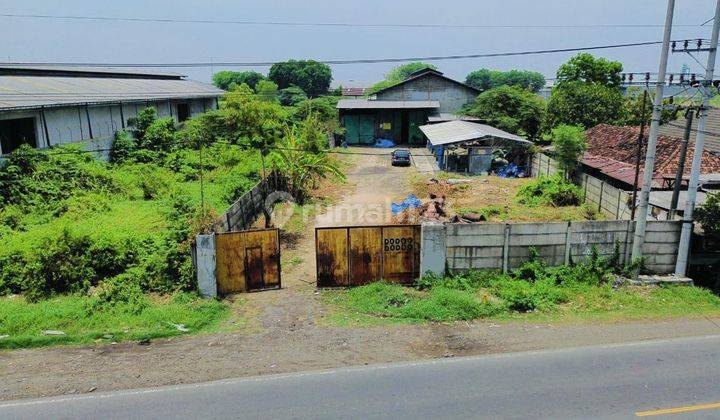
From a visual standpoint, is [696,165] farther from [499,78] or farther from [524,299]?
[499,78]

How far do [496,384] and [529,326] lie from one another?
3234 mm

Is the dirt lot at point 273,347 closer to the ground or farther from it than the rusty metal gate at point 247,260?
closer to the ground

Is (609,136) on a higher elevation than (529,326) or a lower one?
higher

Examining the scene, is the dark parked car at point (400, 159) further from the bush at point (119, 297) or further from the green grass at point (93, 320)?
the bush at point (119, 297)

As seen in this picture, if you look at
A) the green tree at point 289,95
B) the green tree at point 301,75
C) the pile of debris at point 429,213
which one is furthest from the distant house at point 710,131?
the green tree at point 301,75

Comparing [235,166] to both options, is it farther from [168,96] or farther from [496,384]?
[496,384]

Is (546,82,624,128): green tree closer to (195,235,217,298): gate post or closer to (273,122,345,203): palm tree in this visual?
(273,122,345,203): palm tree

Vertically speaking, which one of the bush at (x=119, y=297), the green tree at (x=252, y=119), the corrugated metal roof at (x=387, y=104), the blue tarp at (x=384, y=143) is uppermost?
the corrugated metal roof at (x=387, y=104)

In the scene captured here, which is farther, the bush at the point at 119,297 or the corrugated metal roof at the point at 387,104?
the corrugated metal roof at the point at 387,104

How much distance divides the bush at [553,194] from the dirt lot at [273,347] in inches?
Result: 436

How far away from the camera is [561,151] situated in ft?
79.8

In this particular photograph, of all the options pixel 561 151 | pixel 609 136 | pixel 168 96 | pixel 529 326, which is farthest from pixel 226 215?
pixel 168 96

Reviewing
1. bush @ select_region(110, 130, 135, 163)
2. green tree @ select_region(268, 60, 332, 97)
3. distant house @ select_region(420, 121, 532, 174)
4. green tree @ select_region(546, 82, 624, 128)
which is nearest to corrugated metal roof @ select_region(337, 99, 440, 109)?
distant house @ select_region(420, 121, 532, 174)

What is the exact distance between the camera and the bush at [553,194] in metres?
22.9
